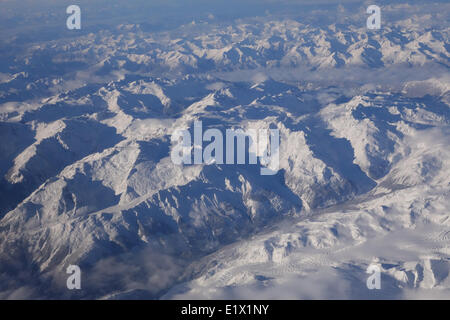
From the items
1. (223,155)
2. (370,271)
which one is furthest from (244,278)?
A: (223,155)

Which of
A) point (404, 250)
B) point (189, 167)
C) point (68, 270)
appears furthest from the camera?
point (189, 167)

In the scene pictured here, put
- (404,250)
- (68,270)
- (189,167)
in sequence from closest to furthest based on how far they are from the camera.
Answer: (404,250) → (68,270) → (189,167)

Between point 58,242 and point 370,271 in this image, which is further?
point 58,242

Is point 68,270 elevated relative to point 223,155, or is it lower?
lower

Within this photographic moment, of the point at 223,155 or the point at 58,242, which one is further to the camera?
the point at 223,155

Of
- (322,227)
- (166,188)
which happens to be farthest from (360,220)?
(166,188)

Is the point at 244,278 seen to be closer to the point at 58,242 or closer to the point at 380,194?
the point at 58,242

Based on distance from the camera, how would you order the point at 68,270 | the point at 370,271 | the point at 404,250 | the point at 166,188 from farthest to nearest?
the point at 166,188, the point at 68,270, the point at 404,250, the point at 370,271

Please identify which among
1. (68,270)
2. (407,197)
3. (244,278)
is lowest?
(68,270)

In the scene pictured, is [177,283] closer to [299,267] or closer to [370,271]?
[299,267]
